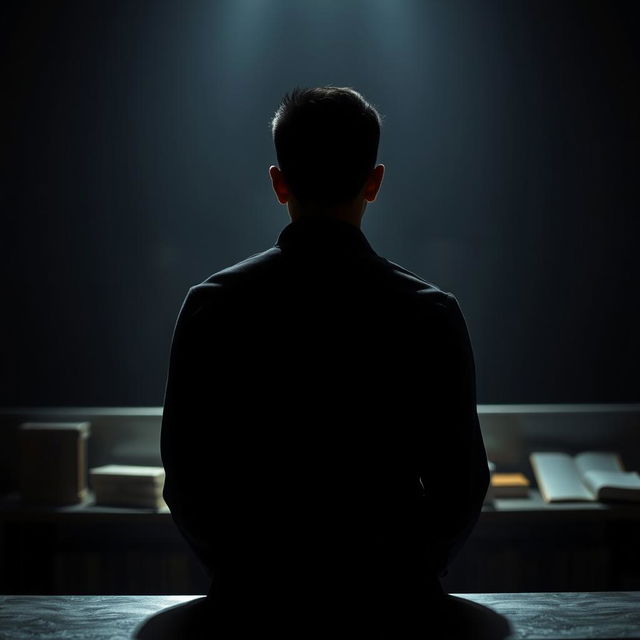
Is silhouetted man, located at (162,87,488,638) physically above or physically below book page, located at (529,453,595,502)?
above

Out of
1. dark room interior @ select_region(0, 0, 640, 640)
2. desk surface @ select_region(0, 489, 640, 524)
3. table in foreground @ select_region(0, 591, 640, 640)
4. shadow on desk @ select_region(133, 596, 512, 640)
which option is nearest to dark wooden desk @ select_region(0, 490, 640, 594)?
desk surface @ select_region(0, 489, 640, 524)

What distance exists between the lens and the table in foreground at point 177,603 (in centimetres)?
86

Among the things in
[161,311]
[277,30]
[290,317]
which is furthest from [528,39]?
[290,317]

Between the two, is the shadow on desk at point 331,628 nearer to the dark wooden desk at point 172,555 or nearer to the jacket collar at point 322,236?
the jacket collar at point 322,236

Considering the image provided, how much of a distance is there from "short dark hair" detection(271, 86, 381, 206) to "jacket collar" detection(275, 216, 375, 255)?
0.09 ft

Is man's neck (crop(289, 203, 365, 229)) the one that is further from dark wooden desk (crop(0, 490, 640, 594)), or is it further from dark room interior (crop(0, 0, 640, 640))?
dark room interior (crop(0, 0, 640, 640))

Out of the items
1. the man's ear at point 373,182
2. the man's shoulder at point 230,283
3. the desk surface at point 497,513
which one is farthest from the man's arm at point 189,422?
the desk surface at point 497,513

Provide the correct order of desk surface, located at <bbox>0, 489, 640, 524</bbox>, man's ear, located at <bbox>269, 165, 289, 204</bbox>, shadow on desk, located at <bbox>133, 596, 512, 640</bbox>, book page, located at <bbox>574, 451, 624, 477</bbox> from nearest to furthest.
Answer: shadow on desk, located at <bbox>133, 596, 512, 640</bbox> < man's ear, located at <bbox>269, 165, 289, 204</bbox> < desk surface, located at <bbox>0, 489, 640, 524</bbox> < book page, located at <bbox>574, 451, 624, 477</bbox>

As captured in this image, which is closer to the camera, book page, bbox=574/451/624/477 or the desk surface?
the desk surface

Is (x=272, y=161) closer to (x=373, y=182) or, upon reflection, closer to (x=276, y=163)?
(x=276, y=163)

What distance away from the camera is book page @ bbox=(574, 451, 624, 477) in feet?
7.02

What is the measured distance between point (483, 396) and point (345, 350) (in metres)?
1.71

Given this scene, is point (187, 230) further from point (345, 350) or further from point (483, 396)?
point (345, 350)

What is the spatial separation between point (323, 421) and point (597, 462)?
1584 millimetres
